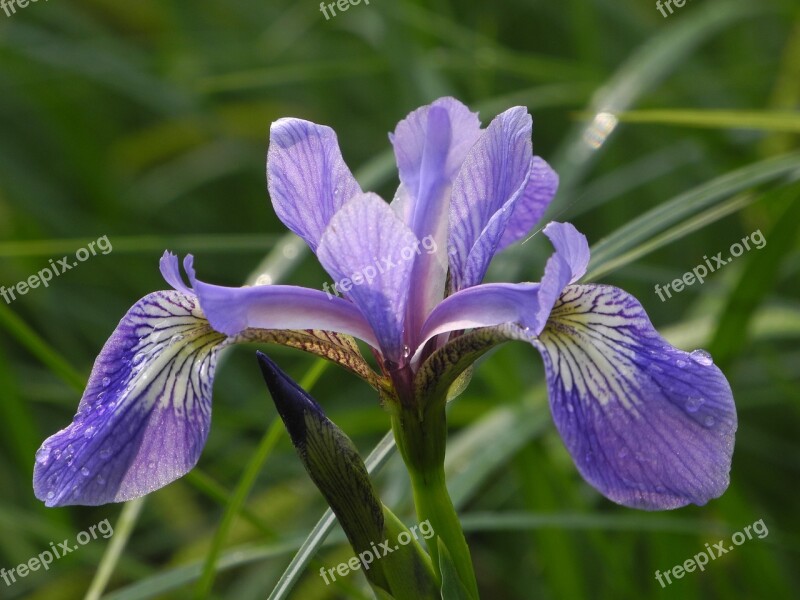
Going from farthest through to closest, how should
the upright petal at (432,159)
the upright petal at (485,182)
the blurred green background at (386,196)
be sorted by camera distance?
the blurred green background at (386,196), the upright petal at (432,159), the upright petal at (485,182)

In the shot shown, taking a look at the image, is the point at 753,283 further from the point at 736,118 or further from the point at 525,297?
the point at 525,297

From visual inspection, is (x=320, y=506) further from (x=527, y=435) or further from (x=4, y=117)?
(x=4, y=117)

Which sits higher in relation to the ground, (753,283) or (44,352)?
(44,352)

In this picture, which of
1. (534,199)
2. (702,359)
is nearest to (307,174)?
(534,199)

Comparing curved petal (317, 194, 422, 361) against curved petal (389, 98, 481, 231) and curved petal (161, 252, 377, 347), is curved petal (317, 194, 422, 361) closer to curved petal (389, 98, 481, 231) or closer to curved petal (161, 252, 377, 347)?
curved petal (161, 252, 377, 347)

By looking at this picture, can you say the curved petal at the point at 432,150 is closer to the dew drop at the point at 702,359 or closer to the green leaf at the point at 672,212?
the green leaf at the point at 672,212

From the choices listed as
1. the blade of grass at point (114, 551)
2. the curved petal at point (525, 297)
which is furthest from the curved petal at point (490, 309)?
the blade of grass at point (114, 551)
